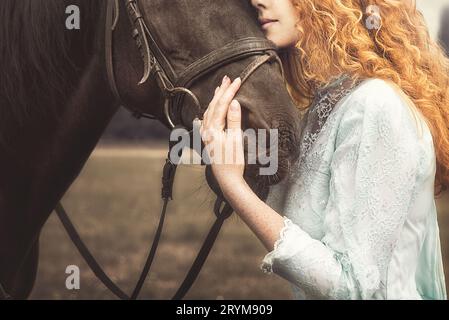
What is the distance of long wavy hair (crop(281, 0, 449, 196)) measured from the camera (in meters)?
2.12

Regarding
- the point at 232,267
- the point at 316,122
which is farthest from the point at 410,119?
the point at 232,267

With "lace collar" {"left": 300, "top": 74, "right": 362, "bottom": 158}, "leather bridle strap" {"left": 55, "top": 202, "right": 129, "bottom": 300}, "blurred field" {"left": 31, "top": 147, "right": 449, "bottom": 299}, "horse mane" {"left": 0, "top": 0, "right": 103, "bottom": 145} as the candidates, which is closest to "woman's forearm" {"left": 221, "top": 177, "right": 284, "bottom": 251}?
→ "lace collar" {"left": 300, "top": 74, "right": 362, "bottom": 158}

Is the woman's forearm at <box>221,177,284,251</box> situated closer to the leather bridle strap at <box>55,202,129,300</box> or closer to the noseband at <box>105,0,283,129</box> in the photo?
the noseband at <box>105,0,283,129</box>

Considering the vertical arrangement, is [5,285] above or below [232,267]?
above

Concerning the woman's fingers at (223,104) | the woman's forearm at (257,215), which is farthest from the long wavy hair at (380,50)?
the woman's forearm at (257,215)

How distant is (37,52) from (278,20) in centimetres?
78

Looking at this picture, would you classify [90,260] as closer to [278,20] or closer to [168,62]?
[168,62]

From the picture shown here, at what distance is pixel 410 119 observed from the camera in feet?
6.64

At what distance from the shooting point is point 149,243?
418 inches

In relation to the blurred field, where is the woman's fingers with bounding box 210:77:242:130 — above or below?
above

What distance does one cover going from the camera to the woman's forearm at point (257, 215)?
201 cm

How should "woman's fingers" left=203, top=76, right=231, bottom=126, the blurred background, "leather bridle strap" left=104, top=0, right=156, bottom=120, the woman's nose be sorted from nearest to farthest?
"woman's fingers" left=203, top=76, right=231, bottom=126, the woman's nose, "leather bridle strap" left=104, top=0, right=156, bottom=120, the blurred background

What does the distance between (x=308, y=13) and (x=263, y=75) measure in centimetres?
23
